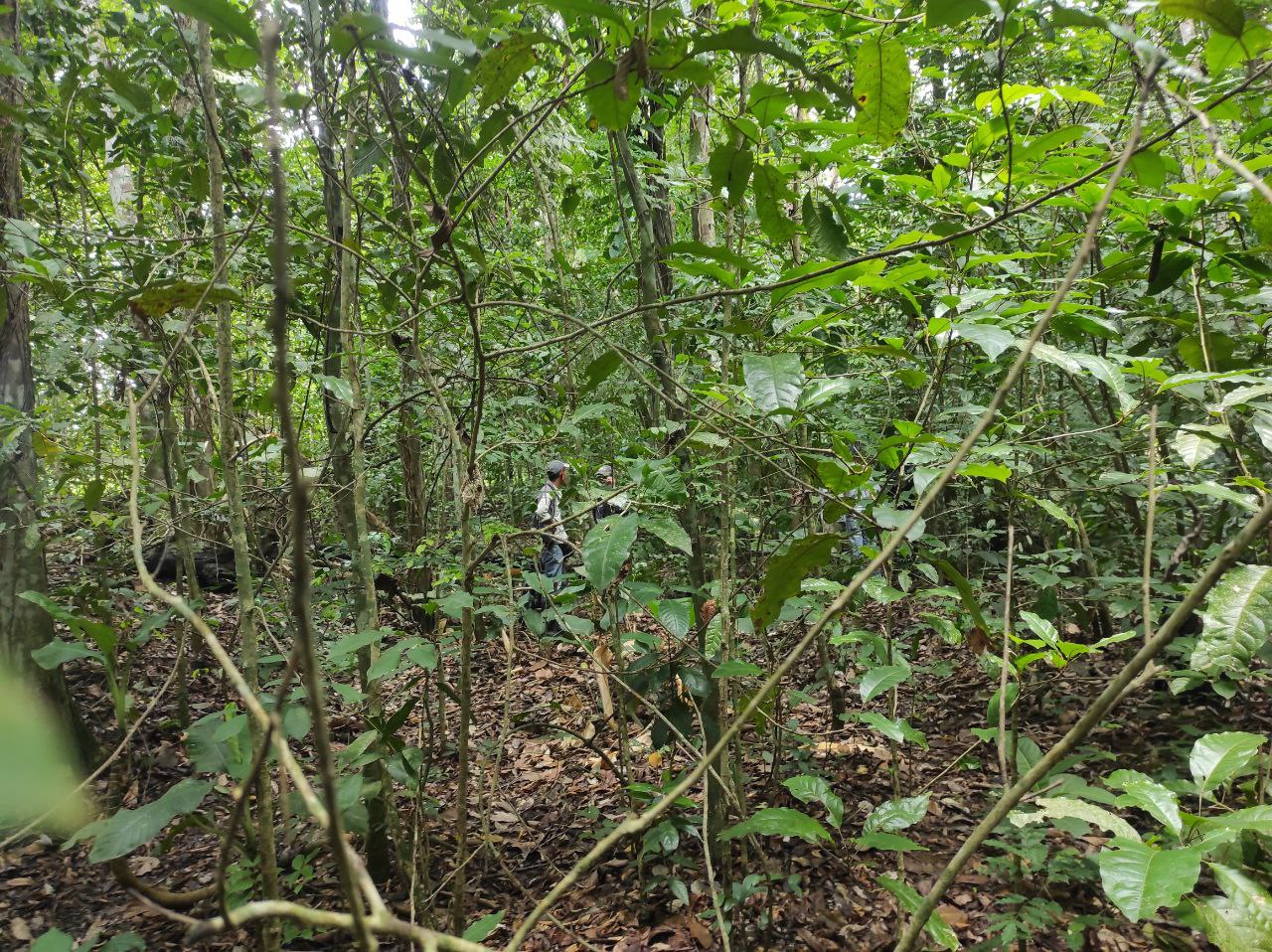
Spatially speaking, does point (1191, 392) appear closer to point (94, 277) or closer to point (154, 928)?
point (154, 928)

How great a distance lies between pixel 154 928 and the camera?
7.50 ft

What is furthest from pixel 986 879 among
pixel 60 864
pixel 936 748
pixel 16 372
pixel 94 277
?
pixel 16 372

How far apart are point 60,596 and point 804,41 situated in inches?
181

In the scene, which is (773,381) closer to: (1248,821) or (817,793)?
(817,793)

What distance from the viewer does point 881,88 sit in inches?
47.0

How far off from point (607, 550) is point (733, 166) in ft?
2.57

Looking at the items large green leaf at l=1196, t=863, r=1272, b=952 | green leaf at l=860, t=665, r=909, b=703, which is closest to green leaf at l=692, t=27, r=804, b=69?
green leaf at l=860, t=665, r=909, b=703

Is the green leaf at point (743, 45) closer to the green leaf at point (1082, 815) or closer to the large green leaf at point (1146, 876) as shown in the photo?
the large green leaf at point (1146, 876)

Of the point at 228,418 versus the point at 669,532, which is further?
Answer: the point at 228,418

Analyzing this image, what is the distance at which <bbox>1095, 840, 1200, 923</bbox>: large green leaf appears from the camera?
1.08 metres

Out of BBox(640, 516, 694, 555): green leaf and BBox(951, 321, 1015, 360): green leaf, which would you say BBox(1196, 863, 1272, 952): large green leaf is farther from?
BBox(640, 516, 694, 555): green leaf

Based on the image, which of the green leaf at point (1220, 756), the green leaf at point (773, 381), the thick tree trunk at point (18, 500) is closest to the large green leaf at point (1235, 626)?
the green leaf at point (1220, 756)

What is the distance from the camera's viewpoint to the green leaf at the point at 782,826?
139 cm

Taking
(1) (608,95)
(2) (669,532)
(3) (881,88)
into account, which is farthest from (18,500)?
(3) (881,88)
